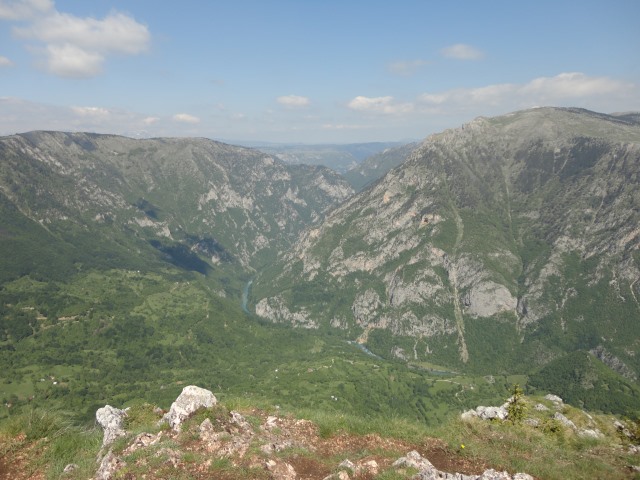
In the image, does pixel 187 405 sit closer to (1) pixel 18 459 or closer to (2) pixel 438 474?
(1) pixel 18 459

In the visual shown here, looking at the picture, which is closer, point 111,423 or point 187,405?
point 187,405

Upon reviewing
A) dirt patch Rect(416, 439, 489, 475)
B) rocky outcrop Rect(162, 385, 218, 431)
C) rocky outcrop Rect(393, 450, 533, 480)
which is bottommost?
dirt patch Rect(416, 439, 489, 475)

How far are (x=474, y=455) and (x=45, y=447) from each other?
91.4 ft

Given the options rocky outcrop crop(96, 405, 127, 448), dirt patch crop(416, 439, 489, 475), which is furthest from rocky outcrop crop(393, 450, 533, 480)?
rocky outcrop crop(96, 405, 127, 448)

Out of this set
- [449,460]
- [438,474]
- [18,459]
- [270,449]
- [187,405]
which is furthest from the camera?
[187,405]

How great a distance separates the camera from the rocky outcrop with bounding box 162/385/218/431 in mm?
26578

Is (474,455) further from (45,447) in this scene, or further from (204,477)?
(45,447)

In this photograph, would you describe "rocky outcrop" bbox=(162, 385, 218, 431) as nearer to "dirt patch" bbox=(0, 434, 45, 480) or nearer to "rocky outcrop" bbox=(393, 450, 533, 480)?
"dirt patch" bbox=(0, 434, 45, 480)

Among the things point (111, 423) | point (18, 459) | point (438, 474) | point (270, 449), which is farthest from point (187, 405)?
point (438, 474)

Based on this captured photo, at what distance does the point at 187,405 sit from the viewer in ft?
89.5

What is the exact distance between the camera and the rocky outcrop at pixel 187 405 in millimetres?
26578

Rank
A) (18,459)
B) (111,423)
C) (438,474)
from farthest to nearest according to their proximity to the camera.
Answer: (111,423) < (18,459) < (438,474)

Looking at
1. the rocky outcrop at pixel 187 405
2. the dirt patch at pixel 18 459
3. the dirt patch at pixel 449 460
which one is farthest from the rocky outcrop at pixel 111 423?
the dirt patch at pixel 449 460

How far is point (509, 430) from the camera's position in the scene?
3247 centimetres
